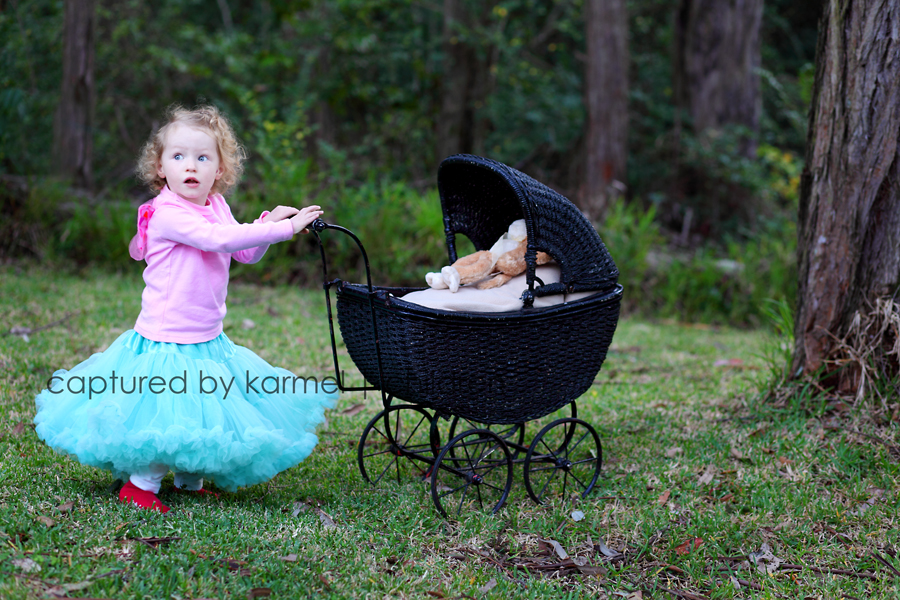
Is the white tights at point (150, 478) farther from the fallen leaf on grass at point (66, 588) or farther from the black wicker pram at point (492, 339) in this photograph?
the black wicker pram at point (492, 339)

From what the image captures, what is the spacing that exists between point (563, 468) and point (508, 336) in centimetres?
80

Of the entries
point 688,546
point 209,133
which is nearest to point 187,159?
point 209,133

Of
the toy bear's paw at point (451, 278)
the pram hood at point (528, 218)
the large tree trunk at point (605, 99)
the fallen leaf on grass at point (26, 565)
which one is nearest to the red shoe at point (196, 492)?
the fallen leaf on grass at point (26, 565)

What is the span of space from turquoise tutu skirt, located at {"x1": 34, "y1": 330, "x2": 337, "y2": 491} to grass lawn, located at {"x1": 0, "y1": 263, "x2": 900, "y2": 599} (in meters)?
0.22

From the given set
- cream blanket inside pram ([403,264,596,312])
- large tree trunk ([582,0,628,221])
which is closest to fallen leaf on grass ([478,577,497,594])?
cream blanket inside pram ([403,264,596,312])

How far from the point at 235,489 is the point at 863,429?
118 inches

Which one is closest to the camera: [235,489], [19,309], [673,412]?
[235,489]

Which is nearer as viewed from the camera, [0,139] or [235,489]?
[235,489]

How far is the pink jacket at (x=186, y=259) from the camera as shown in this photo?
256 centimetres

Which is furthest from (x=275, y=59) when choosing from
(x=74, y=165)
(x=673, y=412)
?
(x=673, y=412)

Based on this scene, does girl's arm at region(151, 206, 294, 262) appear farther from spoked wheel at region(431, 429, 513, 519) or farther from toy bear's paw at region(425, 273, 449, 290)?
spoked wheel at region(431, 429, 513, 519)

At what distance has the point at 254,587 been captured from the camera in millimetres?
2180

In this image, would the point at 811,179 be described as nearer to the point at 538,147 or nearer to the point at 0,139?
the point at 0,139

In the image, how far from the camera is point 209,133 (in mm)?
2664
